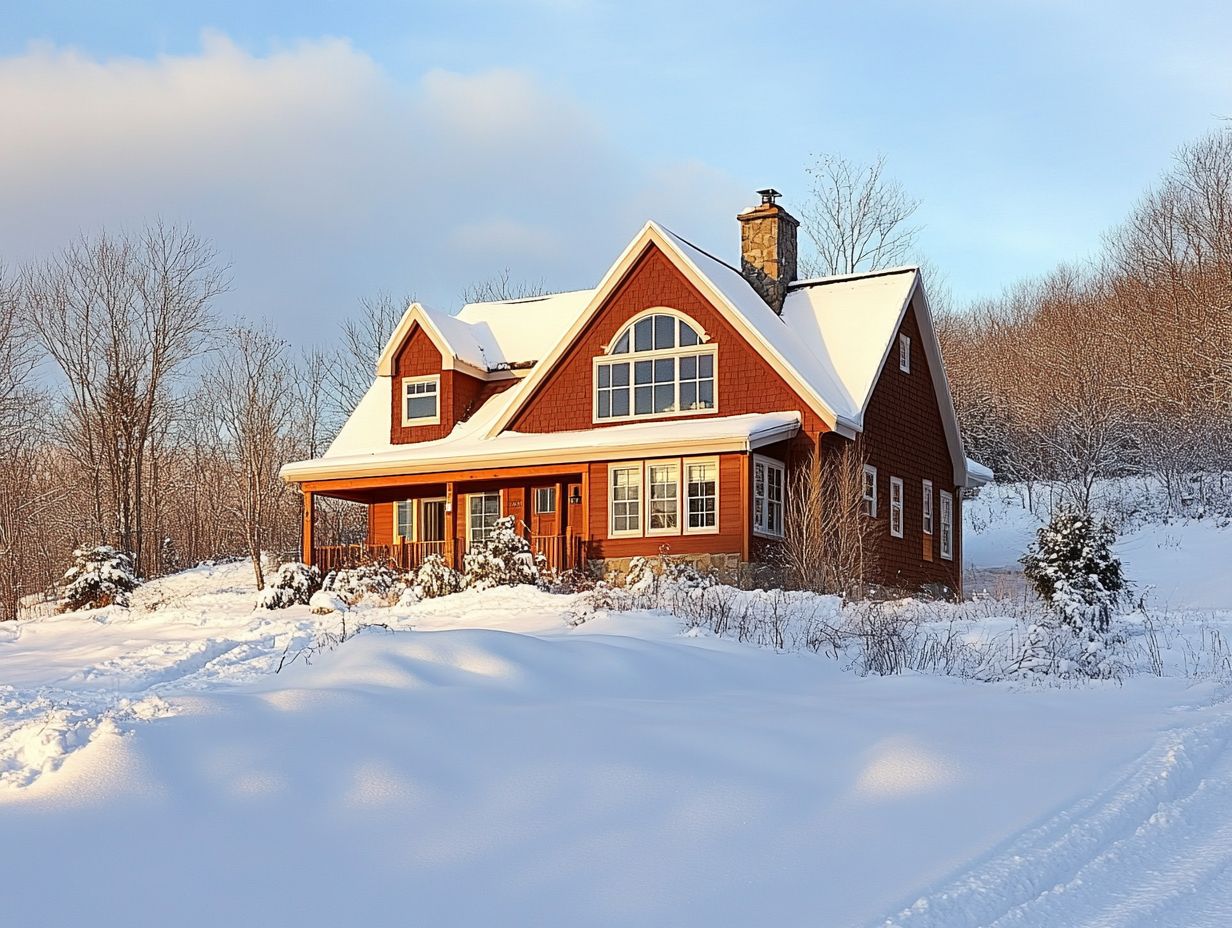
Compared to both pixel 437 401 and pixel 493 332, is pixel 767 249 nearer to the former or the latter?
pixel 493 332

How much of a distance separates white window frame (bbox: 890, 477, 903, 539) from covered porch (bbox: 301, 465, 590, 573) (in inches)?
235

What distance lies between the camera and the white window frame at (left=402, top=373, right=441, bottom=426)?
24609 mm

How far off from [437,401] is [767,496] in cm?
757

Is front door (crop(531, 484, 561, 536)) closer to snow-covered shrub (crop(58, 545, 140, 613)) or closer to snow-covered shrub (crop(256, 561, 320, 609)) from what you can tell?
snow-covered shrub (crop(256, 561, 320, 609))

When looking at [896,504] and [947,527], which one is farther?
[947,527]

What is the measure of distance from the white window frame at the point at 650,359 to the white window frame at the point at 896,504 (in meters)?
4.39

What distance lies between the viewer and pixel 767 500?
20.6 m

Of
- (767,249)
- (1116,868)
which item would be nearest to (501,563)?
(767,249)

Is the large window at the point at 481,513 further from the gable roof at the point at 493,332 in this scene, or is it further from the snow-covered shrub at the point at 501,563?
the snow-covered shrub at the point at 501,563

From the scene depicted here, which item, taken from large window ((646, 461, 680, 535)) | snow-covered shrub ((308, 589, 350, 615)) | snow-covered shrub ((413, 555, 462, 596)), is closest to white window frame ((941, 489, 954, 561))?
large window ((646, 461, 680, 535))

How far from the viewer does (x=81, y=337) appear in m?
33.2

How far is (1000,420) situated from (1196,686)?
29.9 meters

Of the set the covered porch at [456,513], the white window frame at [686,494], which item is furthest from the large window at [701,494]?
the covered porch at [456,513]

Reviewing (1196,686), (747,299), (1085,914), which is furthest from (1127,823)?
(747,299)
